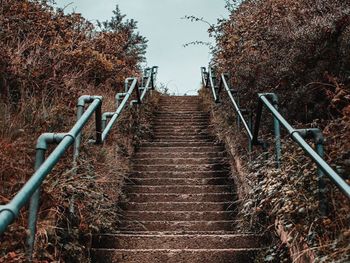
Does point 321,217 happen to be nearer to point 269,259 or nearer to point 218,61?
point 269,259

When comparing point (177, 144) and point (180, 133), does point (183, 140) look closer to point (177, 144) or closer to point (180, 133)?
point (177, 144)

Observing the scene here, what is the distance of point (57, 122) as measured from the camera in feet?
15.0

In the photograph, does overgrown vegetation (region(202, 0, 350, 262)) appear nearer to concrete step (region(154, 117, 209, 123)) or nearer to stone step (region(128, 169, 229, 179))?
stone step (region(128, 169, 229, 179))

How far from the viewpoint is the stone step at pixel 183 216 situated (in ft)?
15.1

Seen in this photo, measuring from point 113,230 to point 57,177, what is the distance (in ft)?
2.83

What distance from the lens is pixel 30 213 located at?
2.74 metres

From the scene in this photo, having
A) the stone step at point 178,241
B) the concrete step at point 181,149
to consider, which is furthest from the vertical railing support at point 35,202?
the concrete step at point 181,149

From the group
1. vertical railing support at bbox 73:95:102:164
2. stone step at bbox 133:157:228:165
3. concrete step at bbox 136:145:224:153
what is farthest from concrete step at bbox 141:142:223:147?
vertical railing support at bbox 73:95:102:164

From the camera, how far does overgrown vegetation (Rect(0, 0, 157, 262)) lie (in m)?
3.14

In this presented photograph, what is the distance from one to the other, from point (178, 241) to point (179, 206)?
1143mm

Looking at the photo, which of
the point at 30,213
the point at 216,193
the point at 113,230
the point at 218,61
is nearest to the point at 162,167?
the point at 216,193

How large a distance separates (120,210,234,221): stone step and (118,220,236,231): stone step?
181 millimetres

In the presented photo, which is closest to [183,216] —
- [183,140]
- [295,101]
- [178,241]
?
[178,241]

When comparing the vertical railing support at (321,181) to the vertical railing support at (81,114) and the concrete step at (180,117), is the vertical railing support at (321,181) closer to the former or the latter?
the vertical railing support at (81,114)
